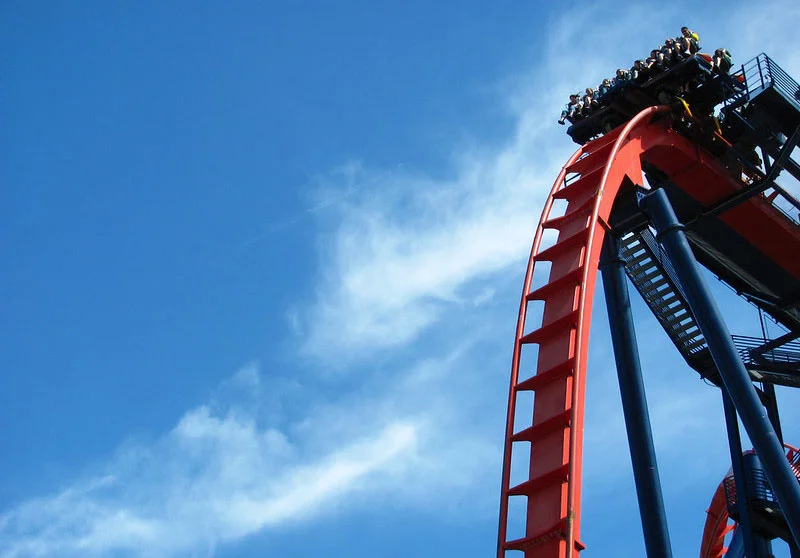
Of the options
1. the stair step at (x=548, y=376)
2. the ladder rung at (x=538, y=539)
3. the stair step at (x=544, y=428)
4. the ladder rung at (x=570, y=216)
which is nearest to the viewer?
the ladder rung at (x=538, y=539)

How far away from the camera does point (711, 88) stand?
1633 cm

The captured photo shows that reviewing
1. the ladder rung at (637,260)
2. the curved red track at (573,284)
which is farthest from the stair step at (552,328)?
the ladder rung at (637,260)

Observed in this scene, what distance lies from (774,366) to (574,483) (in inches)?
279

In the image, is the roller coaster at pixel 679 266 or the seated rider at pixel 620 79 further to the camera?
the seated rider at pixel 620 79

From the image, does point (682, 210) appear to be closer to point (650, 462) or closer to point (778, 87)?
point (778, 87)

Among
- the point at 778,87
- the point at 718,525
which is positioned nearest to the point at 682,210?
the point at 778,87

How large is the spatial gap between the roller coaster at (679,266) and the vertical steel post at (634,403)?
2 centimetres

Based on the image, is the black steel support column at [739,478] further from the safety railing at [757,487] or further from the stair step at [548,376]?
the stair step at [548,376]

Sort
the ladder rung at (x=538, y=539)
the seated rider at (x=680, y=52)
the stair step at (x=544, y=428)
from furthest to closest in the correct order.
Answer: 1. the seated rider at (x=680, y=52)
2. the stair step at (x=544, y=428)
3. the ladder rung at (x=538, y=539)

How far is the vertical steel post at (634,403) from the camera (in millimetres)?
13734

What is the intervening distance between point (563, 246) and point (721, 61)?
4.62 m

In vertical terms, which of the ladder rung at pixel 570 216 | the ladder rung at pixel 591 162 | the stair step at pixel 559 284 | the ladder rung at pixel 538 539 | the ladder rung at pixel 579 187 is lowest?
the ladder rung at pixel 538 539

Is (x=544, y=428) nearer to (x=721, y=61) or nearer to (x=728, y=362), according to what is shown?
(x=728, y=362)

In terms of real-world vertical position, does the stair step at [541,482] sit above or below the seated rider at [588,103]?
below
